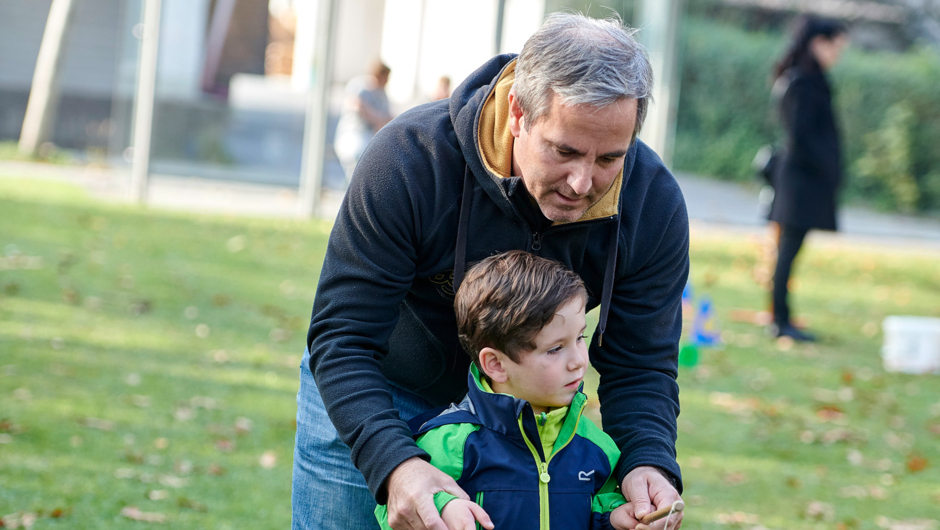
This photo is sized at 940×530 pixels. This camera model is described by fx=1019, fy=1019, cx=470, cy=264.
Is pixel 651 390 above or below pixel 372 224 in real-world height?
below

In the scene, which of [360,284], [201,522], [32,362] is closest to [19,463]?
[201,522]

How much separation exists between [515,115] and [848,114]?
19491mm

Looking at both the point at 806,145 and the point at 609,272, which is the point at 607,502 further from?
the point at 806,145

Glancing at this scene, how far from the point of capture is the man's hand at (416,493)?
192cm

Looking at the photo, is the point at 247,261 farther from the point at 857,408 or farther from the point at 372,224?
the point at 372,224

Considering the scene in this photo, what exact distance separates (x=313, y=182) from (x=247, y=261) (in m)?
3.03

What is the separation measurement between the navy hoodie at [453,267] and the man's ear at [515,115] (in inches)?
2.0

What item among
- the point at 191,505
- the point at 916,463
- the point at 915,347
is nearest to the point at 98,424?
the point at 191,505

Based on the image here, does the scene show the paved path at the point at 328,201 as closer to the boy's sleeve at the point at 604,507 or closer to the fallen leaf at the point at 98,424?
the fallen leaf at the point at 98,424

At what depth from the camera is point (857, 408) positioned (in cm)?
629

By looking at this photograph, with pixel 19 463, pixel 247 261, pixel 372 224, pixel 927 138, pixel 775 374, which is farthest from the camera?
pixel 927 138

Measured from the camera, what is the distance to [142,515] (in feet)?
12.9

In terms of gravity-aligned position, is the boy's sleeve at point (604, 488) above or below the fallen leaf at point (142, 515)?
above

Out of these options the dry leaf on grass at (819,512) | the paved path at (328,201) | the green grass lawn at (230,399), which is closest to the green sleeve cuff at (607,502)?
the green grass lawn at (230,399)
